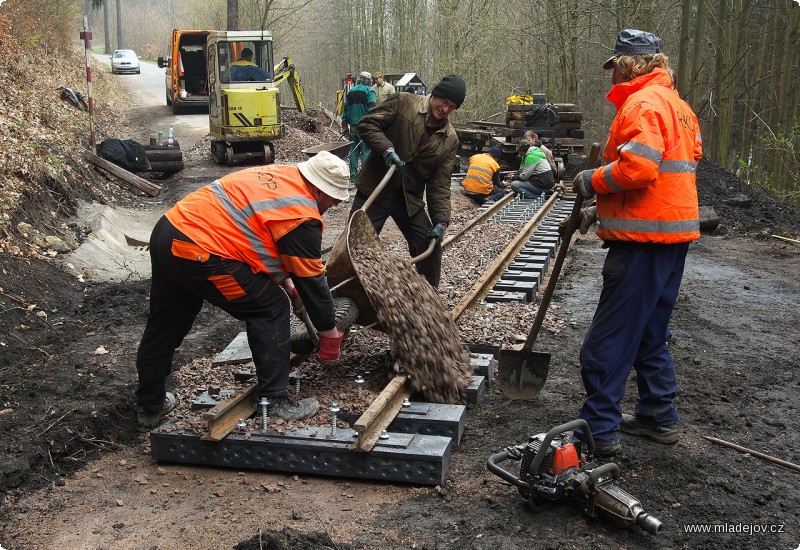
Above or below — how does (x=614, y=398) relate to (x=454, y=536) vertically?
above

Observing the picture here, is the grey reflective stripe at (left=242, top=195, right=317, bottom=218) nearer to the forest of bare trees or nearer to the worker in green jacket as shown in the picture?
the worker in green jacket

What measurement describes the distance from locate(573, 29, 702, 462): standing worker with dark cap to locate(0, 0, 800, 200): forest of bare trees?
11728 mm

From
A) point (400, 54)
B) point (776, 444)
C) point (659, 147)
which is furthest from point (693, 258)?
point (400, 54)

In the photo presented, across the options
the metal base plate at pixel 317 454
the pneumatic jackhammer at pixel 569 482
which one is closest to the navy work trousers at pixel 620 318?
the pneumatic jackhammer at pixel 569 482

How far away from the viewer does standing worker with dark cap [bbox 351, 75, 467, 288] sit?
18.5 ft

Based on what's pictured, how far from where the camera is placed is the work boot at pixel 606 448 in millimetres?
3863

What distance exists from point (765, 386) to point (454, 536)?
3.05 metres

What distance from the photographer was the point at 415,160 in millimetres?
5879

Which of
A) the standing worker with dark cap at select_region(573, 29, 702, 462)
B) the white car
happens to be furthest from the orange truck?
the standing worker with dark cap at select_region(573, 29, 702, 462)

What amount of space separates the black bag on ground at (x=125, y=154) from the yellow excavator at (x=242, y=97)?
234cm

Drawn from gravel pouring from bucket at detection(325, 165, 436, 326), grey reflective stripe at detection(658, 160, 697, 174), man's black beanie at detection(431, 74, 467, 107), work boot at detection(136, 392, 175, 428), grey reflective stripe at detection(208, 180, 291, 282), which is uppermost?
man's black beanie at detection(431, 74, 467, 107)

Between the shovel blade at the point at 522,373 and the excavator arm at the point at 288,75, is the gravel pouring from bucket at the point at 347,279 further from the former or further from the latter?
the excavator arm at the point at 288,75

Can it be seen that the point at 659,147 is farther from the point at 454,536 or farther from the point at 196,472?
the point at 196,472

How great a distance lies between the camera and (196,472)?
3.98m
